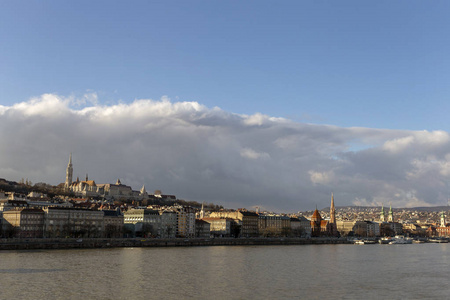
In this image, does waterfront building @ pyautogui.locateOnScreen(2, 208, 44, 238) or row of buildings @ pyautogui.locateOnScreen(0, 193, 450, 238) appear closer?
waterfront building @ pyautogui.locateOnScreen(2, 208, 44, 238)

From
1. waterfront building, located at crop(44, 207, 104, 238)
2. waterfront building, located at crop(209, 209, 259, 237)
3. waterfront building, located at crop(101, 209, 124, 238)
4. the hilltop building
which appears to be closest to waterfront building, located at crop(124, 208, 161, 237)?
waterfront building, located at crop(101, 209, 124, 238)

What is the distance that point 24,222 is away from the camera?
313ft

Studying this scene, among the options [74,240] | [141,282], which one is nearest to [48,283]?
[141,282]

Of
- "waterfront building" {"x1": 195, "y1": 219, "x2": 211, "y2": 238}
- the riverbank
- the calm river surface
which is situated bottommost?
the calm river surface

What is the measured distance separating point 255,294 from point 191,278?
9.01m

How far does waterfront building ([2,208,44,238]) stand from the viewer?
9362cm

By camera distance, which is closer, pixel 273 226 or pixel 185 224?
pixel 185 224

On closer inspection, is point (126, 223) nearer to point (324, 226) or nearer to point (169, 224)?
point (169, 224)

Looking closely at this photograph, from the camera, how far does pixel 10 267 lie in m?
46.2

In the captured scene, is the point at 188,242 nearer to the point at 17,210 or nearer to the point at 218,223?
the point at 17,210

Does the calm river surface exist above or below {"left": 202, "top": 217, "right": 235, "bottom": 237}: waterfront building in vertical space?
below

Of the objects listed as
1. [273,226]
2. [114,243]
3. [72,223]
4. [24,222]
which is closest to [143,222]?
[72,223]

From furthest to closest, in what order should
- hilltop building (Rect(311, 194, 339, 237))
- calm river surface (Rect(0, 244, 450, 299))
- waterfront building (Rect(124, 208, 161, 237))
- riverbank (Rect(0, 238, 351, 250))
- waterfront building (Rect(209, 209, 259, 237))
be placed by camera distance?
hilltop building (Rect(311, 194, 339, 237)) < waterfront building (Rect(209, 209, 259, 237)) < waterfront building (Rect(124, 208, 161, 237)) < riverbank (Rect(0, 238, 351, 250)) < calm river surface (Rect(0, 244, 450, 299))

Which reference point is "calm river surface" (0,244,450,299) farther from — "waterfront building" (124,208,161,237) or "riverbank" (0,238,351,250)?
"waterfront building" (124,208,161,237)
